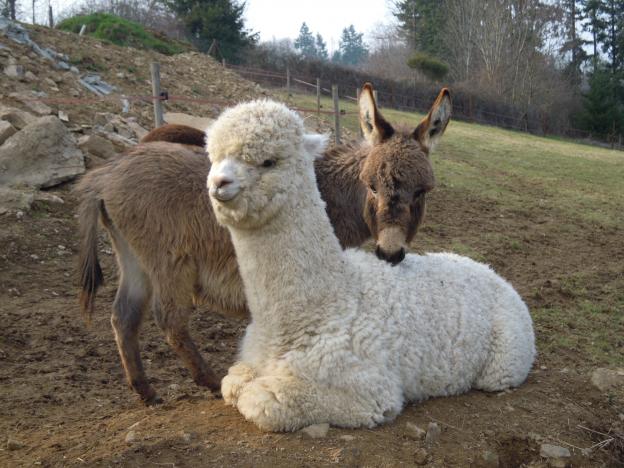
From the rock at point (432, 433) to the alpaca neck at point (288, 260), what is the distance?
3.32ft

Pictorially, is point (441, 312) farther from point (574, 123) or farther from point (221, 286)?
point (574, 123)

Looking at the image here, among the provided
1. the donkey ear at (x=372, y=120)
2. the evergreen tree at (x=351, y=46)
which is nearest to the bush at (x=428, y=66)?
the donkey ear at (x=372, y=120)

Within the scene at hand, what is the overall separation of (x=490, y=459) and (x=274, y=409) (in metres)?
1.29

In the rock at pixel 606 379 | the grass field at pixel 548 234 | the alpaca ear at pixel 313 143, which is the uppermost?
Answer: the alpaca ear at pixel 313 143

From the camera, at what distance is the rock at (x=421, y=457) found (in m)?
3.56

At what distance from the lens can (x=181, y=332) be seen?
15.9ft

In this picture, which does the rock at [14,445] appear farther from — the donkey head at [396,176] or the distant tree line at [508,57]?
the distant tree line at [508,57]

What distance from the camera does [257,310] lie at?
415 centimetres

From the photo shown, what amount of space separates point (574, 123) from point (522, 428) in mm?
50118

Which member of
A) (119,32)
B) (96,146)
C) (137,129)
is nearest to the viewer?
(96,146)

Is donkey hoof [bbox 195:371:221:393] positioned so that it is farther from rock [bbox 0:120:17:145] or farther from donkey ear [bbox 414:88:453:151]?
rock [bbox 0:120:17:145]

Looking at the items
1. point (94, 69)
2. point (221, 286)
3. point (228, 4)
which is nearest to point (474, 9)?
point (228, 4)

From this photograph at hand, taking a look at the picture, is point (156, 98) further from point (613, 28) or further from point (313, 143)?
point (613, 28)

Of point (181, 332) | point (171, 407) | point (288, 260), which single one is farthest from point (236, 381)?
point (181, 332)
